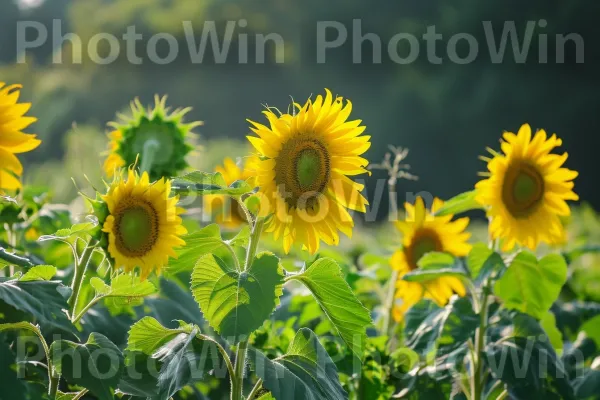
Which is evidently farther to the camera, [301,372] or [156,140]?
[156,140]

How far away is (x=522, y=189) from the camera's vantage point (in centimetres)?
Answer: 136

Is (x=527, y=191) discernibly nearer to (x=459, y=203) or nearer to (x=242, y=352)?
(x=459, y=203)

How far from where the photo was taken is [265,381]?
0.84 meters

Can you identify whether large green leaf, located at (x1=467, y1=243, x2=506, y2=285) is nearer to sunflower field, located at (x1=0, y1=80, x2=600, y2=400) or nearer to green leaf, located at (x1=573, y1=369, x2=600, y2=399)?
sunflower field, located at (x1=0, y1=80, x2=600, y2=400)

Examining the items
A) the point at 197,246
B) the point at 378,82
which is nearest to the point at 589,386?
the point at 197,246

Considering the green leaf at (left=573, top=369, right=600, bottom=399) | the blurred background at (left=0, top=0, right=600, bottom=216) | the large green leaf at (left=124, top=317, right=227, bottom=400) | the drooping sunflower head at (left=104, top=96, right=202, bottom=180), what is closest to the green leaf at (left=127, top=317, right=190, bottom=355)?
the large green leaf at (left=124, top=317, right=227, bottom=400)

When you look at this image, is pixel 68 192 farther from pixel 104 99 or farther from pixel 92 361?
pixel 104 99

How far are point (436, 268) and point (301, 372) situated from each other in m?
0.53

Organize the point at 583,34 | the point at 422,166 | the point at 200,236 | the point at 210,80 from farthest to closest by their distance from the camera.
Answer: the point at 210,80, the point at 422,166, the point at 583,34, the point at 200,236

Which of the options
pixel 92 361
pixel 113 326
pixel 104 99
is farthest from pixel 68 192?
pixel 104 99

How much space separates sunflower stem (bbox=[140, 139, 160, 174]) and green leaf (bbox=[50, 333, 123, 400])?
1.11 ft

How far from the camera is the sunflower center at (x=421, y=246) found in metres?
1.52


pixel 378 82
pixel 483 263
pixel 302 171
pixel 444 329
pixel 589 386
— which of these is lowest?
pixel 589 386

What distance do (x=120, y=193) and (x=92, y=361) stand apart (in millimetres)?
182
